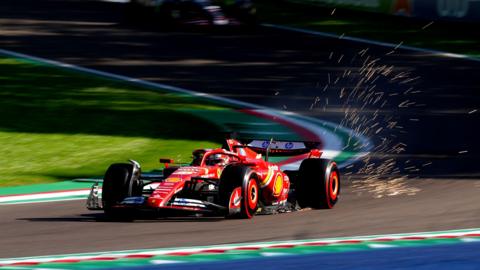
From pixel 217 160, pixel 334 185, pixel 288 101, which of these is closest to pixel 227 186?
pixel 217 160

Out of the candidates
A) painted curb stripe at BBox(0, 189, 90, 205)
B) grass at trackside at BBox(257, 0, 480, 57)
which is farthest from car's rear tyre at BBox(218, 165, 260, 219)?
grass at trackside at BBox(257, 0, 480, 57)

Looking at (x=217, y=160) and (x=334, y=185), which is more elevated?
(x=217, y=160)

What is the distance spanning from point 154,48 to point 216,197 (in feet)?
60.4

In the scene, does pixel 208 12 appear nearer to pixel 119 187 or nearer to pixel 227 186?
pixel 119 187

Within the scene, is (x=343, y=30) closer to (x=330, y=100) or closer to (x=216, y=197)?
(x=330, y=100)

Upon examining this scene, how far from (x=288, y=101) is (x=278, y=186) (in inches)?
436

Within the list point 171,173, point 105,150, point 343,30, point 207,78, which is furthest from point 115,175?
point 343,30

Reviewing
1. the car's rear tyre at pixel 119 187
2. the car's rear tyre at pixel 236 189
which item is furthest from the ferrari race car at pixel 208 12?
the car's rear tyre at pixel 236 189

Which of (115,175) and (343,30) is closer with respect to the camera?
(115,175)

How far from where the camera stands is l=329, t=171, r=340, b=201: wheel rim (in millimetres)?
14234

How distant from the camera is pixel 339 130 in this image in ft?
70.0

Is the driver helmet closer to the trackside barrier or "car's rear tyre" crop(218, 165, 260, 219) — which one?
"car's rear tyre" crop(218, 165, 260, 219)

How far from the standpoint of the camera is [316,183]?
46.1 feet

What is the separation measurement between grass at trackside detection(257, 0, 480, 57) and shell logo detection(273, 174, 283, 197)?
16.7 m
